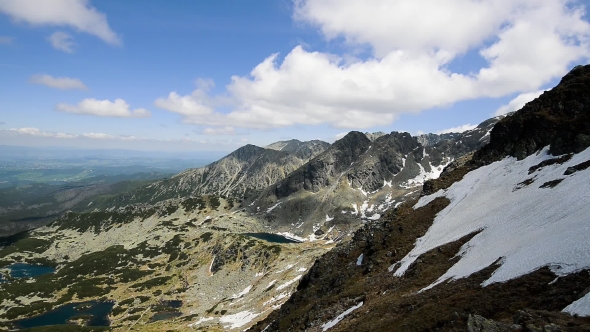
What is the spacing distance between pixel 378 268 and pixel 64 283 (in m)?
189

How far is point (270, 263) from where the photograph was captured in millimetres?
139250

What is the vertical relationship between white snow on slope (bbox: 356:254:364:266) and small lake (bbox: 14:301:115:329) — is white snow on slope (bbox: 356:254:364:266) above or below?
above

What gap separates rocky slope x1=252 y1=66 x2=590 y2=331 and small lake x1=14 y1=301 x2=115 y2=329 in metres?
109

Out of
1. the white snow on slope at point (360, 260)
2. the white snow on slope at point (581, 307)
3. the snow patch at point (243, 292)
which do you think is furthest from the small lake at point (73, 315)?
the white snow on slope at point (581, 307)

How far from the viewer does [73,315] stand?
436 ft

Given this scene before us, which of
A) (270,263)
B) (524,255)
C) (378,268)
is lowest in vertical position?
(270,263)

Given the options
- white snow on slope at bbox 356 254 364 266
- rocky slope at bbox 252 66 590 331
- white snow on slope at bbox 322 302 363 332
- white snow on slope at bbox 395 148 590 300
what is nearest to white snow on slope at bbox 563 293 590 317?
rocky slope at bbox 252 66 590 331

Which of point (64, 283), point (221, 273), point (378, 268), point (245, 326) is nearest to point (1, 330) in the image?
point (64, 283)

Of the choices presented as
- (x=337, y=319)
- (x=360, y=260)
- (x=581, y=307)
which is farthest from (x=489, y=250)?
(x=360, y=260)

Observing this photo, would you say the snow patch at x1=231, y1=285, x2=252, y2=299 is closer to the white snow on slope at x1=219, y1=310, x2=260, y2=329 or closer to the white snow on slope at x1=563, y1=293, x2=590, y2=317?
the white snow on slope at x1=219, y1=310, x2=260, y2=329

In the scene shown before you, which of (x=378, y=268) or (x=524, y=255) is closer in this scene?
(x=524, y=255)

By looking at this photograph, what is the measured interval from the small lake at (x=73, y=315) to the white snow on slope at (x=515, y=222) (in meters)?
133

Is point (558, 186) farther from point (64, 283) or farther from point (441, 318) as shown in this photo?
point (64, 283)

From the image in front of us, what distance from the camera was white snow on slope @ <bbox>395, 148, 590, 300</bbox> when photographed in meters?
24.8
